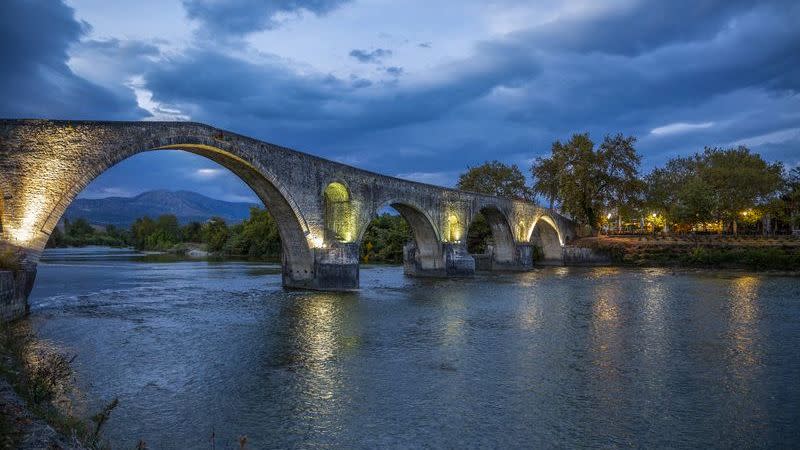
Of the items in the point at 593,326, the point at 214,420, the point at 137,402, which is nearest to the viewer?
the point at 214,420

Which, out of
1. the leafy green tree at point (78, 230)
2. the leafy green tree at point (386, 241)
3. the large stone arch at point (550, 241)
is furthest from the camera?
the leafy green tree at point (78, 230)

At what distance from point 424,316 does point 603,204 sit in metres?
53.7

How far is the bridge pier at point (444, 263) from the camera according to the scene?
4469 centimetres

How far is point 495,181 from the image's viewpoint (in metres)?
79.2

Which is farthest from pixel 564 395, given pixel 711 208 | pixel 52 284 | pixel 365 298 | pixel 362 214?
pixel 711 208

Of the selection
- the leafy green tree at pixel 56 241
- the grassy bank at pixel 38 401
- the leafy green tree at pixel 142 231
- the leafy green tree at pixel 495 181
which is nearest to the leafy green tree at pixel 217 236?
the leafy green tree at pixel 142 231

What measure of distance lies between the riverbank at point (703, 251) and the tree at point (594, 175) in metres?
4.86

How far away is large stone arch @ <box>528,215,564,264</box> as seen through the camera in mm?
68625

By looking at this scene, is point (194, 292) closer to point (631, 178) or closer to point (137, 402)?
point (137, 402)

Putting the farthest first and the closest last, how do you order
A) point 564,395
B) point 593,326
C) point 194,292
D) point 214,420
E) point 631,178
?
point 631,178 < point 194,292 < point 593,326 < point 564,395 < point 214,420

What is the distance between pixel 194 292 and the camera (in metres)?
30.7

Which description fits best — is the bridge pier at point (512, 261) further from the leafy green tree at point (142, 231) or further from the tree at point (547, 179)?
the leafy green tree at point (142, 231)

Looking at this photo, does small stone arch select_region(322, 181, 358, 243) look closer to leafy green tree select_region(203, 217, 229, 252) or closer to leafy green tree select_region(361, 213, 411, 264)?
leafy green tree select_region(361, 213, 411, 264)

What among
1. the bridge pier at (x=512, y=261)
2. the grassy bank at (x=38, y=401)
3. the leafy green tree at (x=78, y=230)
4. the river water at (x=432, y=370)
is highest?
the leafy green tree at (x=78, y=230)
